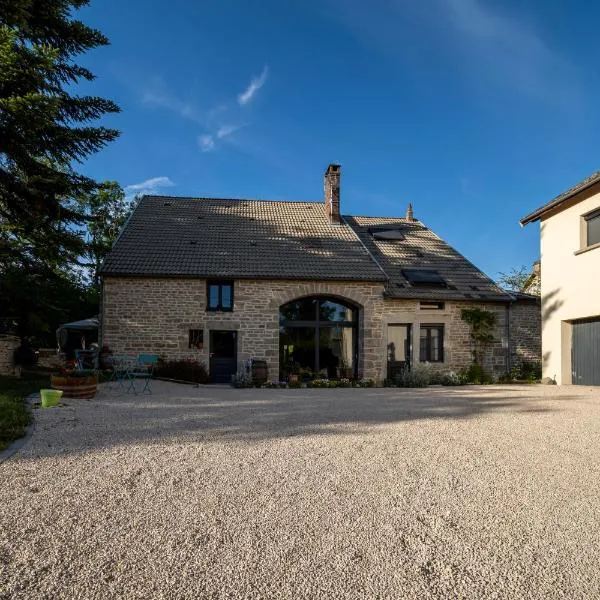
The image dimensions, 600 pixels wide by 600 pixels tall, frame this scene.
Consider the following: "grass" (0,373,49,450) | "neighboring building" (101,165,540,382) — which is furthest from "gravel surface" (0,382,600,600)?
"neighboring building" (101,165,540,382)

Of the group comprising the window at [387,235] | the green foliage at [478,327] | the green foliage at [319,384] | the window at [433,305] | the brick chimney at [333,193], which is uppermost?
the brick chimney at [333,193]

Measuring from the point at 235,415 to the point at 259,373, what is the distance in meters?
6.93

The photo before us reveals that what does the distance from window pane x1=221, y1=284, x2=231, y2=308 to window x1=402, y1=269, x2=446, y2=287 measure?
242 inches

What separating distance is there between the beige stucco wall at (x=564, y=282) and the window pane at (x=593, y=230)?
0.22m

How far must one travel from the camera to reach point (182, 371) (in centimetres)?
1451

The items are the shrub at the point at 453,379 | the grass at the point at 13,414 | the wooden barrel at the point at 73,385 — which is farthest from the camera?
the shrub at the point at 453,379

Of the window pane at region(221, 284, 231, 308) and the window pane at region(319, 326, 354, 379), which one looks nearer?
the window pane at region(221, 284, 231, 308)

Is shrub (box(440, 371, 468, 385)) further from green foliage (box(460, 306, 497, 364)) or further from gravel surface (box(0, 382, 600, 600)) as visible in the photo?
gravel surface (box(0, 382, 600, 600))

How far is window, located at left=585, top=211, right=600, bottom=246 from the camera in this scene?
472 inches

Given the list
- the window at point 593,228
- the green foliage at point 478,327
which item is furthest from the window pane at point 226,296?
the window at point 593,228

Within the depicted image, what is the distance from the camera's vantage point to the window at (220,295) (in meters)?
15.5

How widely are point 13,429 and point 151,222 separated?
12.9m

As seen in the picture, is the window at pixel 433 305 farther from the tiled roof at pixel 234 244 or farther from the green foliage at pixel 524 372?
the green foliage at pixel 524 372

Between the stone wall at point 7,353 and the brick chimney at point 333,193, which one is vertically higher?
the brick chimney at point 333,193
